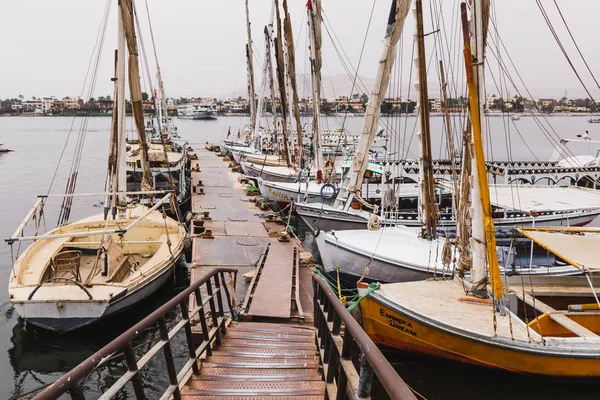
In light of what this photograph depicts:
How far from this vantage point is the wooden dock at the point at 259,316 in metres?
4.90

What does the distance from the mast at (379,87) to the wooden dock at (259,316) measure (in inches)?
125

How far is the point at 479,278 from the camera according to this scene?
9.30 m

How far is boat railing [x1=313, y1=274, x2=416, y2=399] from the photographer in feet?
8.19

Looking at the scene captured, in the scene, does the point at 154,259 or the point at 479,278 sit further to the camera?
the point at 154,259

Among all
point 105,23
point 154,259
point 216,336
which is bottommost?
point 154,259

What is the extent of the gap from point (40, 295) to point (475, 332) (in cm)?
902

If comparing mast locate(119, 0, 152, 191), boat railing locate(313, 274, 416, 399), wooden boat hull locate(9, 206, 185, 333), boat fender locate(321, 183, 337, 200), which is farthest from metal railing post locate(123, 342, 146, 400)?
boat fender locate(321, 183, 337, 200)

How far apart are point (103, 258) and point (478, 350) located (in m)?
9.63

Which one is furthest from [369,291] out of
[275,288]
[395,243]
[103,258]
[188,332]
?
[103,258]

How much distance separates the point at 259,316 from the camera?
8.02m

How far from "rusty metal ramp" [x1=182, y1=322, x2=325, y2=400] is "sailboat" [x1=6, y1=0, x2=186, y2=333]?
4.85 metres

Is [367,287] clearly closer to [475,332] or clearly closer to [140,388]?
[475,332]

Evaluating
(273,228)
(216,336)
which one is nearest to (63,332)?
(216,336)

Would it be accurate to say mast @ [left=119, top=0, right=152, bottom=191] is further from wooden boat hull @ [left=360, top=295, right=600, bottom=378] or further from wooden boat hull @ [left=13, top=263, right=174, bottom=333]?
wooden boat hull @ [left=360, top=295, right=600, bottom=378]
